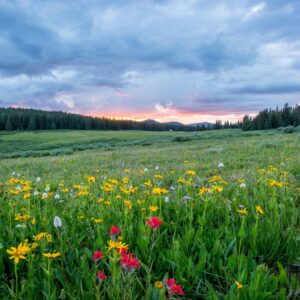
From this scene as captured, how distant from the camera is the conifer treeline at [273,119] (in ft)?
318

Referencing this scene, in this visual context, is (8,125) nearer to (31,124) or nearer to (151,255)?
(31,124)

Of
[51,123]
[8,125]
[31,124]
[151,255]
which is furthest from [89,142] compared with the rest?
[51,123]

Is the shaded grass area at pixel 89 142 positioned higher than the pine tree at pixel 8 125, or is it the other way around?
the pine tree at pixel 8 125

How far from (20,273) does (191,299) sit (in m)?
1.43

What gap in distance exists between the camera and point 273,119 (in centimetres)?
9788

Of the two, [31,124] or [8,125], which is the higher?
[31,124]

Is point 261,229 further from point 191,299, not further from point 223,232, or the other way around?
point 191,299

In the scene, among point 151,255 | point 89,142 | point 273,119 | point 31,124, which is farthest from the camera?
point 31,124

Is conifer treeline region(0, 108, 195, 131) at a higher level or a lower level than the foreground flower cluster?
higher

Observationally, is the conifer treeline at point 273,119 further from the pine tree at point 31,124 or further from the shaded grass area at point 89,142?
the pine tree at point 31,124

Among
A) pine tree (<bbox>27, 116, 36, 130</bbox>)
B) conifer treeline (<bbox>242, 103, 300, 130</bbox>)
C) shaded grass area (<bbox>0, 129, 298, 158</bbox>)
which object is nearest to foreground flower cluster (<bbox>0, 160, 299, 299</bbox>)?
shaded grass area (<bbox>0, 129, 298, 158</bbox>)

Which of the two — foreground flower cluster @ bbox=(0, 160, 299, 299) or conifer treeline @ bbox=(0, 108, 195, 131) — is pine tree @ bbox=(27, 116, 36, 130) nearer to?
conifer treeline @ bbox=(0, 108, 195, 131)

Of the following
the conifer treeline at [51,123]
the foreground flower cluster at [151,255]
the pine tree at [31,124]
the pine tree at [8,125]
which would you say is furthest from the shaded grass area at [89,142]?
the conifer treeline at [51,123]

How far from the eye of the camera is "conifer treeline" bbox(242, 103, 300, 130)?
9682cm
